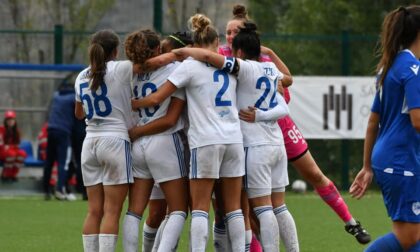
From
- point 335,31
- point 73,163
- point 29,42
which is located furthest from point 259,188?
point 335,31

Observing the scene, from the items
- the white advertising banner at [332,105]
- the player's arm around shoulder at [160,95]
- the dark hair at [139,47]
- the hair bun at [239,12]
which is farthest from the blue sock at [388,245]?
the white advertising banner at [332,105]

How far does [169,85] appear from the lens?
8438mm

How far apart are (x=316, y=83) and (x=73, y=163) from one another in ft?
13.5

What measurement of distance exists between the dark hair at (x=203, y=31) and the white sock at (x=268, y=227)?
1.29 metres

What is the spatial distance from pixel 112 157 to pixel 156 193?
0.70m

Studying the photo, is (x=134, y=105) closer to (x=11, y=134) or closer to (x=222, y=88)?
(x=222, y=88)

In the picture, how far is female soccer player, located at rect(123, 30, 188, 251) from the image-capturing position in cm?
860

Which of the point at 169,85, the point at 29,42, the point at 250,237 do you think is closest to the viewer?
the point at 169,85

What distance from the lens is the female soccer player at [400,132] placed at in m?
7.13

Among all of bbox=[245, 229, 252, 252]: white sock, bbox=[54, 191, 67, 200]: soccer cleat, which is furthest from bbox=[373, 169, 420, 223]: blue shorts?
bbox=[54, 191, 67, 200]: soccer cleat

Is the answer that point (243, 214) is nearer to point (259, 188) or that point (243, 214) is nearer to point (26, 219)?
point (259, 188)

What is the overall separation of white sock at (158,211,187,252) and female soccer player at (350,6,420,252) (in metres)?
1.77

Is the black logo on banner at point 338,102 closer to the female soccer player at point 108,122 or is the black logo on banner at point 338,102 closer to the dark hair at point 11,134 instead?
the dark hair at point 11,134

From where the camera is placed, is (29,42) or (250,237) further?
(29,42)
